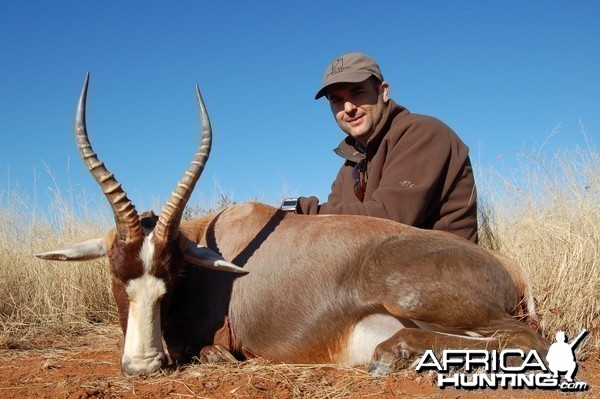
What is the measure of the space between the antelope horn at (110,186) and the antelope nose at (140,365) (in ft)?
2.65

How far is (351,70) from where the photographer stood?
21.4ft

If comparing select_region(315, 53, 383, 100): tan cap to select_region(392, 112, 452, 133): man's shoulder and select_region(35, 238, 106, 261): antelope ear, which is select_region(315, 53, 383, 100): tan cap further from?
select_region(35, 238, 106, 261): antelope ear

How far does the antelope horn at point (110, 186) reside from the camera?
168 inches

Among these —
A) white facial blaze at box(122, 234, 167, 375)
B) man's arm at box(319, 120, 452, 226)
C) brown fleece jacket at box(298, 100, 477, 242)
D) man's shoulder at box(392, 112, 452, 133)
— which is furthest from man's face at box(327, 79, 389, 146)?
white facial blaze at box(122, 234, 167, 375)

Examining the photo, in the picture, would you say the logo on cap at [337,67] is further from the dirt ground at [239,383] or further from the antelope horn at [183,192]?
the dirt ground at [239,383]

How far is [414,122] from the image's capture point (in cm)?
601

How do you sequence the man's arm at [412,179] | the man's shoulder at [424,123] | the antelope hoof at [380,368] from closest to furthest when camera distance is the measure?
1. the antelope hoof at [380,368]
2. the man's arm at [412,179]
3. the man's shoulder at [424,123]

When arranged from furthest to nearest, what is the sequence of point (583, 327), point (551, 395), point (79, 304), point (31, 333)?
1. point (79, 304)
2. point (31, 333)
3. point (583, 327)
4. point (551, 395)

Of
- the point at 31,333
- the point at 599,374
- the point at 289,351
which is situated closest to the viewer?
the point at 599,374

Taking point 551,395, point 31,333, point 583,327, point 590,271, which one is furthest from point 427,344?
point 31,333

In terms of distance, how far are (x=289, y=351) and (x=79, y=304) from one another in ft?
14.0

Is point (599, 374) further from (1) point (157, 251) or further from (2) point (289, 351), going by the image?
(1) point (157, 251)

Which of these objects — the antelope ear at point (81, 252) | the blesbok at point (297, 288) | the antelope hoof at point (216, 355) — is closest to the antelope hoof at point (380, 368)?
the blesbok at point (297, 288)

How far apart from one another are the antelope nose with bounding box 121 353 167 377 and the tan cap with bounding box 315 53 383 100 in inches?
143
